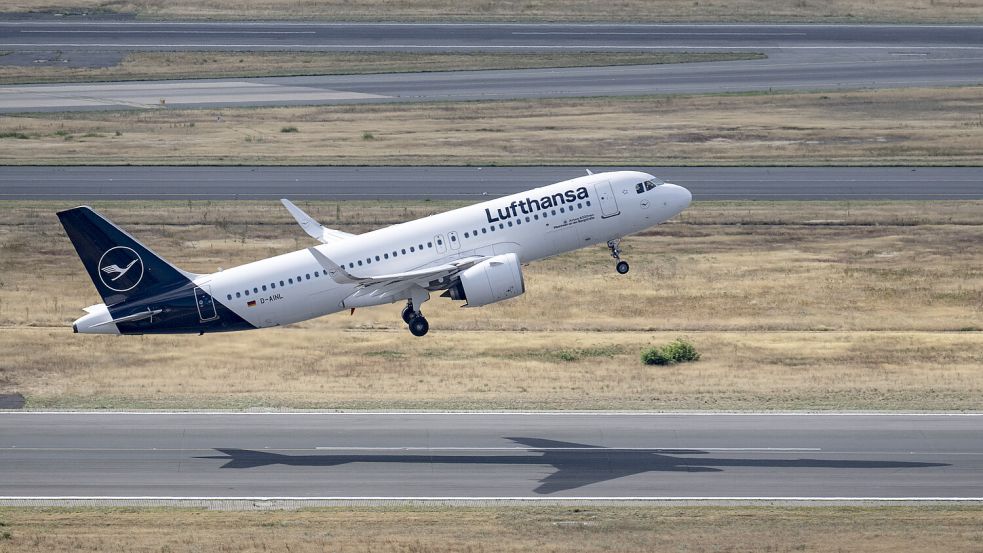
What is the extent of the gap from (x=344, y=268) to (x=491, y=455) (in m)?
11.6

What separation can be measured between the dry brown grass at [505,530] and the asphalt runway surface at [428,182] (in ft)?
169

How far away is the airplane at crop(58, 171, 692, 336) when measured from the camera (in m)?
67.6

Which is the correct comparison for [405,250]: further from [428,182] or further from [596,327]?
[428,182]

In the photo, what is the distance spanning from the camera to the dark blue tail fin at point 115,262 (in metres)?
67.1

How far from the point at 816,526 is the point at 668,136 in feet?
233

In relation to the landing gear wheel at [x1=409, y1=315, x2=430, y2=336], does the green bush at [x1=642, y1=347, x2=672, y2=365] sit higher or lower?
lower

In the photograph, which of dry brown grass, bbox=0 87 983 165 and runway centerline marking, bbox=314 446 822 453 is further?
dry brown grass, bbox=0 87 983 165

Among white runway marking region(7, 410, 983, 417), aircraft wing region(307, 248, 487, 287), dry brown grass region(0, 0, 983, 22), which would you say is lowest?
white runway marking region(7, 410, 983, 417)

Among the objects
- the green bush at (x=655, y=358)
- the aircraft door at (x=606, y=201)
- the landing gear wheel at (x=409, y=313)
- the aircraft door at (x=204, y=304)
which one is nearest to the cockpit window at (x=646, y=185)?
the aircraft door at (x=606, y=201)

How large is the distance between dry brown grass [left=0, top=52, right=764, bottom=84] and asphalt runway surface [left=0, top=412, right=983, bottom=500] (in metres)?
79.7

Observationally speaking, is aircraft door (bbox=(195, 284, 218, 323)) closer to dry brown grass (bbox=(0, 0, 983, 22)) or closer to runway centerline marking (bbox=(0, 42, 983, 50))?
runway centerline marking (bbox=(0, 42, 983, 50))

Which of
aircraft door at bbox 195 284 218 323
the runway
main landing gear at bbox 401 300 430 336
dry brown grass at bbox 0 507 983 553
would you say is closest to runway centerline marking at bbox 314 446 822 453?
main landing gear at bbox 401 300 430 336

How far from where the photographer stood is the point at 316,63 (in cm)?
14888

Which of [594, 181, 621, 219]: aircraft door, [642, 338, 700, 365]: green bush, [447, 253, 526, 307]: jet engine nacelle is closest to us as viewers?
[447, 253, 526, 307]: jet engine nacelle
